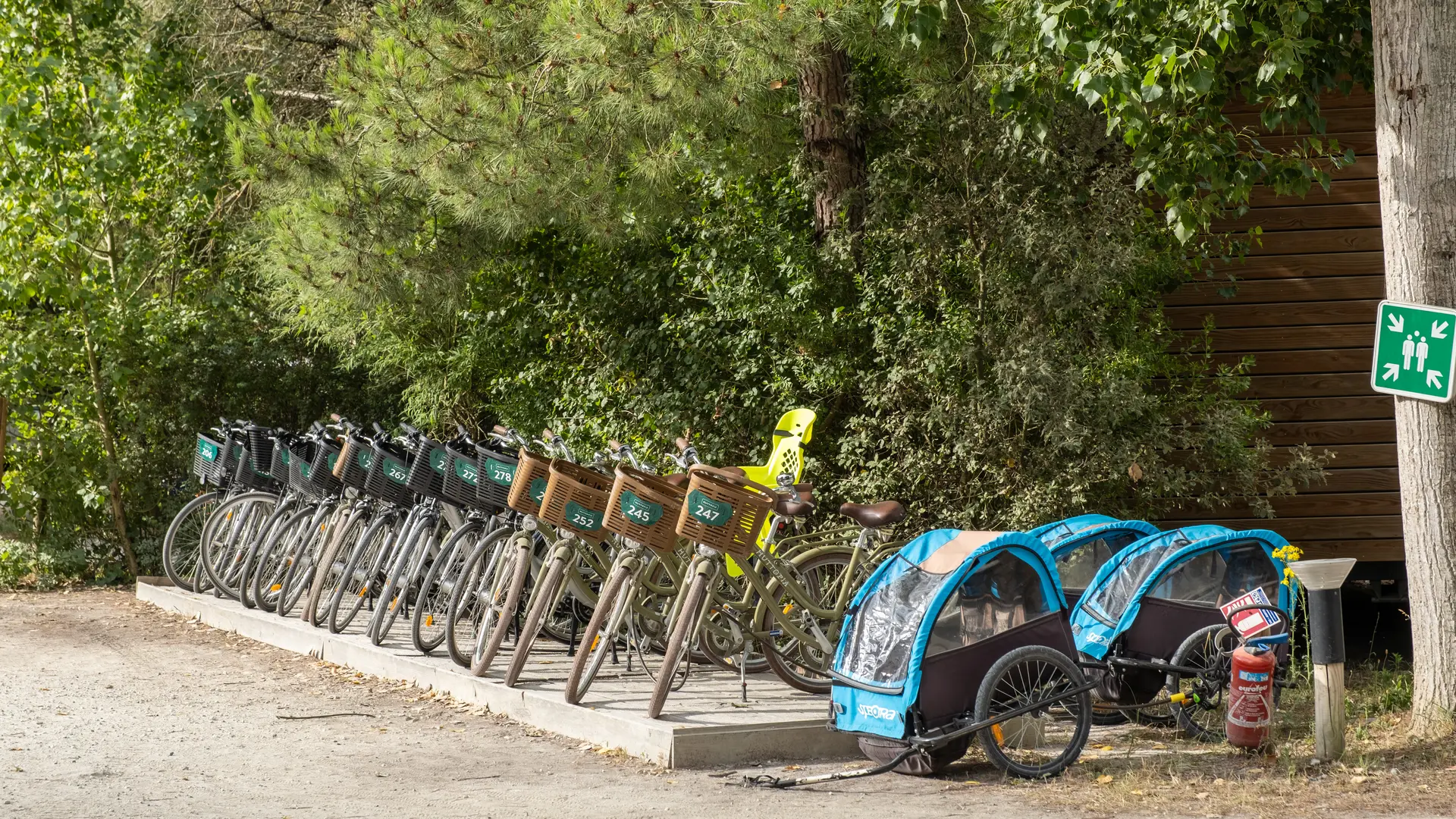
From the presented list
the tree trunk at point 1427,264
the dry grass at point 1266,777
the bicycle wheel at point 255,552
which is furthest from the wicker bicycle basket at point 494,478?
the tree trunk at point 1427,264

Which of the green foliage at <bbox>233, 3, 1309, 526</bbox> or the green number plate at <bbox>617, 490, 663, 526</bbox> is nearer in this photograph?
the green number plate at <bbox>617, 490, 663, 526</bbox>

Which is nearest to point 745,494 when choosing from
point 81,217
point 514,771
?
point 514,771

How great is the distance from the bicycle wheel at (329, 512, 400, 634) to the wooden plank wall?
4905 mm

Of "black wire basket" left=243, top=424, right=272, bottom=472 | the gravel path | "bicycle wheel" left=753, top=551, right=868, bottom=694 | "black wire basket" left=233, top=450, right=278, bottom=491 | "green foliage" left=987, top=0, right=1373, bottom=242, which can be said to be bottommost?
the gravel path

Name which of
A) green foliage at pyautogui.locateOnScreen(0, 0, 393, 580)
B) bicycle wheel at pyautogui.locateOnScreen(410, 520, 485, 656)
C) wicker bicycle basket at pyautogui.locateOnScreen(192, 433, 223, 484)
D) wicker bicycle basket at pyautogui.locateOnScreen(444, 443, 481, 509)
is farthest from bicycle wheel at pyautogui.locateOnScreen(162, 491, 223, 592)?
wicker bicycle basket at pyautogui.locateOnScreen(444, 443, 481, 509)

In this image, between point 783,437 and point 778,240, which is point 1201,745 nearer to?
point 783,437

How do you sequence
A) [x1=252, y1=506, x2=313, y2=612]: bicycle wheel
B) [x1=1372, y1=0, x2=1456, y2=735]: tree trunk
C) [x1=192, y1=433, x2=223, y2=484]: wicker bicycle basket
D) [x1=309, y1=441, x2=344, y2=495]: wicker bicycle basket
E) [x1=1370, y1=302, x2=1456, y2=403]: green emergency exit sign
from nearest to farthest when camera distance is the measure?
[x1=1370, y1=302, x2=1456, y2=403]: green emergency exit sign < [x1=1372, y1=0, x2=1456, y2=735]: tree trunk < [x1=309, y1=441, x2=344, y2=495]: wicker bicycle basket < [x1=252, y1=506, x2=313, y2=612]: bicycle wheel < [x1=192, y1=433, x2=223, y2=484]: wicker bicycle basket

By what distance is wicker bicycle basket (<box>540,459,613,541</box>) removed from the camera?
6.00m

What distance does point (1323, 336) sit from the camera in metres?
8.98

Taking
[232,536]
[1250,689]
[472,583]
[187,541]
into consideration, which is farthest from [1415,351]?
[187,541]

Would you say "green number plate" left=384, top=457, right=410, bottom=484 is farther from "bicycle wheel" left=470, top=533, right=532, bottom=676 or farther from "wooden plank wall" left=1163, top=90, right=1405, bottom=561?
"wooden plank wall" left=1163, top=90, right=1405, bottom=561

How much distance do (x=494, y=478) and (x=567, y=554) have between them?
92 centimetres

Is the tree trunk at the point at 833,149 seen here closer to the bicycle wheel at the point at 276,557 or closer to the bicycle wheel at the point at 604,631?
the bicycle wheel at the point at 604,631

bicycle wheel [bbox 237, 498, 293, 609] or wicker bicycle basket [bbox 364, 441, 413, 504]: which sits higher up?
wicker bicycle basket [bbox 364, 441, 413, 504]
